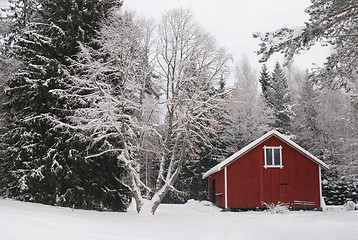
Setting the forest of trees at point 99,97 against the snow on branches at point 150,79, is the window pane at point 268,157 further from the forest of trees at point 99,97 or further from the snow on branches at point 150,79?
the snow on branches at point 150,79

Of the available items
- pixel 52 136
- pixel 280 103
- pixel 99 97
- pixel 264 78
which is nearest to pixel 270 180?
pixel 99 97

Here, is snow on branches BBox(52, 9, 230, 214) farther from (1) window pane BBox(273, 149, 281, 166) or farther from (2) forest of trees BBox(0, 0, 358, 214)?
(1) window pane BBox(273, 149, 281, 166)

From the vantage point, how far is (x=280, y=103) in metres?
36.9

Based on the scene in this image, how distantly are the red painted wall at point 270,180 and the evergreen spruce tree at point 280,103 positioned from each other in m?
11.5

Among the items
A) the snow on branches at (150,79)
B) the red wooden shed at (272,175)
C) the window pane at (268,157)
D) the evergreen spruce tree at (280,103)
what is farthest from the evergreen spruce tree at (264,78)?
the snow on branches at (150,79)

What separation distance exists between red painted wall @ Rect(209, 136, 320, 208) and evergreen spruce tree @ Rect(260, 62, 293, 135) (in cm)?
1151

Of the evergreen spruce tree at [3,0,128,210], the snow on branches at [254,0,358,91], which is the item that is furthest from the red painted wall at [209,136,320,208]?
the snow on branches at [254,0,358,91]

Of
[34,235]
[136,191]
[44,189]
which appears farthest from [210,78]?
[34,235]

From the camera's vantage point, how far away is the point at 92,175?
17.5m

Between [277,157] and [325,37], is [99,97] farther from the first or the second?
[277,157]

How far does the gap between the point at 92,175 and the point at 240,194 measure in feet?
34.2

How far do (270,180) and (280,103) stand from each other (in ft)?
50.9

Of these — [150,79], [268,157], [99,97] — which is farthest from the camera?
[268,157]

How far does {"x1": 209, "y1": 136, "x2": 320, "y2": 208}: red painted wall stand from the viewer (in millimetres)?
23125
